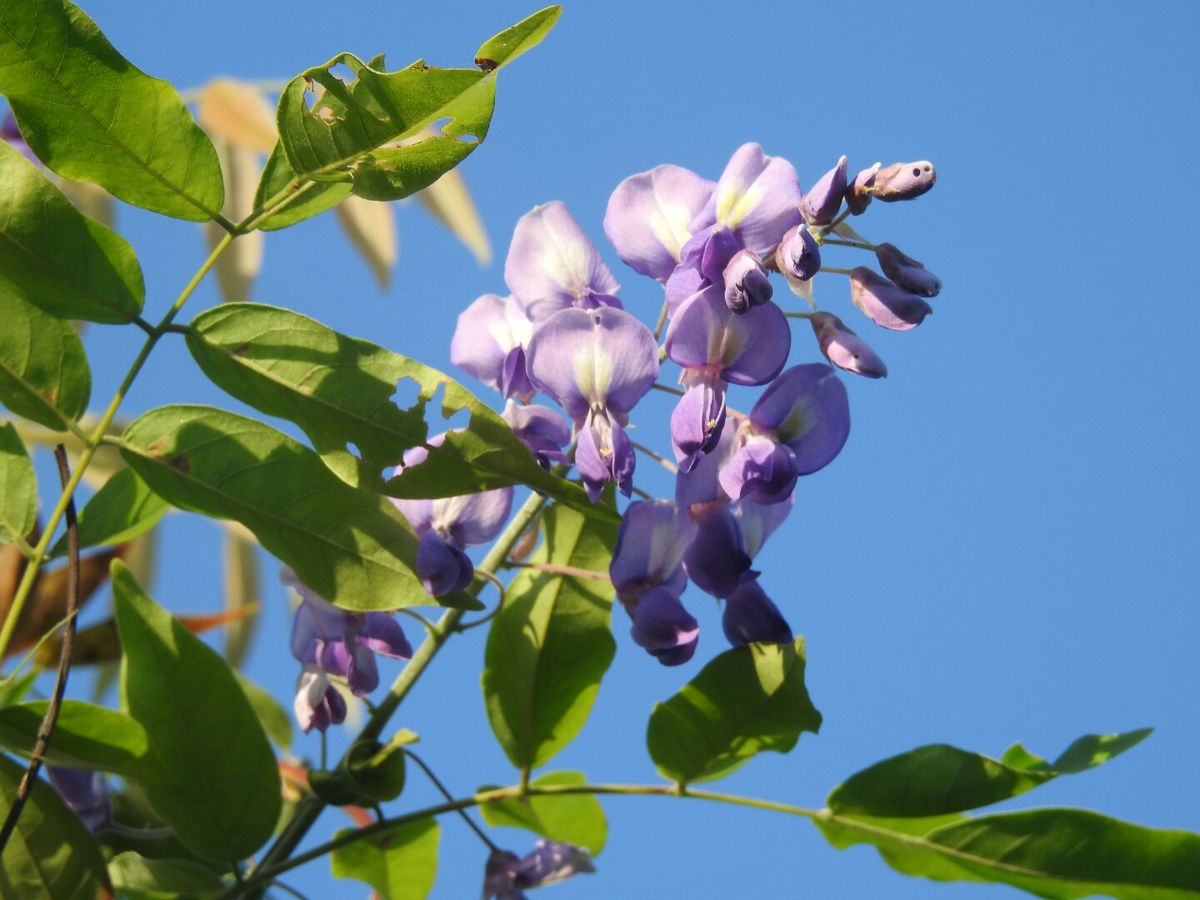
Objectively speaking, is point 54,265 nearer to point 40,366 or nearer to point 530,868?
point 40,366

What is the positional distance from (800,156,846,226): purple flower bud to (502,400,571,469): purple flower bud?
0.26 metres

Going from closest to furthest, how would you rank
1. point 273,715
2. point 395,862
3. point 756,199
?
point 756,199 < point 395,862 < point 273,715

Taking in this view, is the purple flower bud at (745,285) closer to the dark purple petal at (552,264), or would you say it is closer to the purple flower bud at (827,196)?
the purple flower bud at (827,196)

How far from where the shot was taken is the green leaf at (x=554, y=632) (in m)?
1.06

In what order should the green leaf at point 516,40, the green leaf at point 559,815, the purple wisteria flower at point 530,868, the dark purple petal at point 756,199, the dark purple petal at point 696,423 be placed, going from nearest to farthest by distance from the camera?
the green leaf at point 516,40
the dark purple petal at point 696,423
the dark purple petal at point 756,199
the green leaf at point 559,815
the purple wisteria flower at point 530,868

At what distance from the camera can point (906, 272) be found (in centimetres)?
97

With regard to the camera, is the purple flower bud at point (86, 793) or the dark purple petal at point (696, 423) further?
the purple flower bud at point (86, 793)

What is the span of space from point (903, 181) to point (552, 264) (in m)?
0.34

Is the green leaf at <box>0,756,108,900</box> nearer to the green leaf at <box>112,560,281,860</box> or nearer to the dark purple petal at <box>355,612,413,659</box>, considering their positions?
the green leaf at <box>112,560,281,860</box>

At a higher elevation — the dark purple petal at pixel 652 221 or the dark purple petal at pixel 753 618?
the dark purple petal at pixel 652 221

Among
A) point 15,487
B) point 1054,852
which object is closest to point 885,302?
point 1054,852

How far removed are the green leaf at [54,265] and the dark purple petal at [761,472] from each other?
48 centimetres

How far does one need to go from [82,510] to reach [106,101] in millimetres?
391

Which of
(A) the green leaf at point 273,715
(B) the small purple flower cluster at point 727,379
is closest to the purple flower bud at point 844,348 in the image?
(B) the small purple flower cluster at point 727,379
